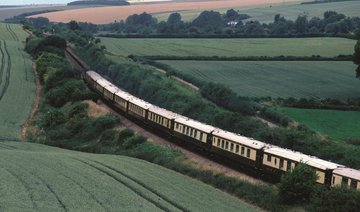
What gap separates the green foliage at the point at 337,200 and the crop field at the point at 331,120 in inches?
970

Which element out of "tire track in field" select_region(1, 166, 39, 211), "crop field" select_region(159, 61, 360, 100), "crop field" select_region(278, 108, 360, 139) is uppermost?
"tire track in field" select_region(1, 166, 39, 211)

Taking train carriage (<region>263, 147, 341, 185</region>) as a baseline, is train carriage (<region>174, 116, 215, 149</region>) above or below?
below

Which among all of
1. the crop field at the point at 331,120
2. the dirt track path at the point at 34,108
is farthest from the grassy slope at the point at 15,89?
the crop field at the point at 331,120

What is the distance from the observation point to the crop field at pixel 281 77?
75.9 m

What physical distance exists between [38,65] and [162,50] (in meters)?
41.7

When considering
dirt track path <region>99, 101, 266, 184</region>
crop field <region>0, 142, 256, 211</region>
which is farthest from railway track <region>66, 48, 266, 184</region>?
crop field <region>0, 142, 256, 211</region>

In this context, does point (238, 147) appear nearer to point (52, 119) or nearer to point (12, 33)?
point (52, 119)

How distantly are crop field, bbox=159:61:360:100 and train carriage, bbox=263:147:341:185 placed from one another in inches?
1569

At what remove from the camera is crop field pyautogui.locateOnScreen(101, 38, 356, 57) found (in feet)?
375

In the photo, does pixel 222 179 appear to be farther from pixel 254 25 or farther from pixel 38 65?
pixel 254 25

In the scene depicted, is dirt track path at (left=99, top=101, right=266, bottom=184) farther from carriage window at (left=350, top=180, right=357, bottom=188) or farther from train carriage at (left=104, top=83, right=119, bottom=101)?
carriage window at (left=350, top=180, right=357, bottom=188)

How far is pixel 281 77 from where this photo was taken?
87750 mm

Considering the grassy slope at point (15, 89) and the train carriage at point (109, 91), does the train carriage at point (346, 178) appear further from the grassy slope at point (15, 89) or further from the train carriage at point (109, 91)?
the train carriage at point (109, 91)

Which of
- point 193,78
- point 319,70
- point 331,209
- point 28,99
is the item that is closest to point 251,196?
point 331,209
